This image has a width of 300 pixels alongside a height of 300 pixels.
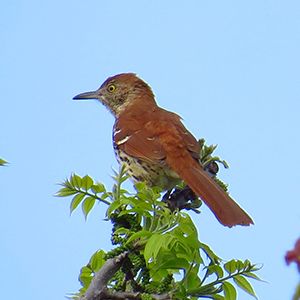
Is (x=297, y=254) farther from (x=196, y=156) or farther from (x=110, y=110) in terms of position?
(x=110, y=110)

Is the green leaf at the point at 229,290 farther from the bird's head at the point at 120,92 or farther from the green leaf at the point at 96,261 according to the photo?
the bird's head at the point at 120,92

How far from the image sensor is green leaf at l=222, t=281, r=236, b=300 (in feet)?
6.34

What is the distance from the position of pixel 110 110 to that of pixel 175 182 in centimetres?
186

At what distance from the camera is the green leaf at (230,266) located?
1.95 meters

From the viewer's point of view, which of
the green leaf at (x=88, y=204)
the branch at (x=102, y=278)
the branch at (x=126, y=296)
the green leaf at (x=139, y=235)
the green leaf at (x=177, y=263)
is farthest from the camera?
the green leaf at (x=88, y=204)

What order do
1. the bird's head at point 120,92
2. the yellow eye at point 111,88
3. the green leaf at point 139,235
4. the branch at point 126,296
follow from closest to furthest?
1. the branch at point 126,296
2. the green leaf at point 139,235
3. the bird's head at point 120,92
4. the yellow eye at point 111,88

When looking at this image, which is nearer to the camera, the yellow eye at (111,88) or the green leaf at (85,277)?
the green leaf at (85,277)

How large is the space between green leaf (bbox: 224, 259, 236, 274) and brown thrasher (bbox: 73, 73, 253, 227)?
28.7 inches

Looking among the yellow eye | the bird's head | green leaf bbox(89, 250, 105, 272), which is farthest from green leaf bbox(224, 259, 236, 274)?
the yellow eye

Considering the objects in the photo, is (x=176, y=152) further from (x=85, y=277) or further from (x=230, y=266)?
(x=230, y=266)

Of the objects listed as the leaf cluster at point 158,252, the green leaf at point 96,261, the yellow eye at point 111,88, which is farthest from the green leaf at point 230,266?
the yellow eye at point 111,88

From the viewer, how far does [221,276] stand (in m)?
1.96

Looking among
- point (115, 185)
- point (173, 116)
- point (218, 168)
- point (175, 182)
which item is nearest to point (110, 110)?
point (173, 116)

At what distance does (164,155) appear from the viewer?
12.3 feet
